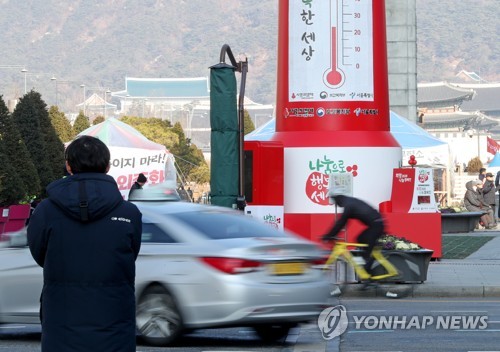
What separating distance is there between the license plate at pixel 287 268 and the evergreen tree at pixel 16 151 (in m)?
33.0

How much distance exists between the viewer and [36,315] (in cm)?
1362

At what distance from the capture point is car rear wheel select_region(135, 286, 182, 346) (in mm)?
12758

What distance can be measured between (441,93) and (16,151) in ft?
485

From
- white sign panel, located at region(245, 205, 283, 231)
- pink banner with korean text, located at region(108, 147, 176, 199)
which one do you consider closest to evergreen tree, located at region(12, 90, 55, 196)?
pink banner with korean text, located at region(108, 147, 176, 199)

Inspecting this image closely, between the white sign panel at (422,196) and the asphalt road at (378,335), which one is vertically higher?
the white sign panel at (422,196)

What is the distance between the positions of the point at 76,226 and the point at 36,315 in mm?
7261

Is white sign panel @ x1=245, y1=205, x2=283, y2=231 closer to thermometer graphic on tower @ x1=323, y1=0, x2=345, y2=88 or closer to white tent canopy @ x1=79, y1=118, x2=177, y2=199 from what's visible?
thermometer graphic on tower @ x1=323, y1=0, x2=345, y2=88

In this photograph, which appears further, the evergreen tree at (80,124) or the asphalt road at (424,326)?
the evergreen tree at (80,124)

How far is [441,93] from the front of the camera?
622 ft

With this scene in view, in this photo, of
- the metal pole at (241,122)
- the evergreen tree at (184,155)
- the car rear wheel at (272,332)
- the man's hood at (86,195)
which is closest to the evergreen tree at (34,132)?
the metal pole at (241,122)

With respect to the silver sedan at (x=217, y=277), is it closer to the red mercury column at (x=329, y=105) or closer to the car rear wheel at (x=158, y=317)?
the car rear wheel at (x=158, y=317)

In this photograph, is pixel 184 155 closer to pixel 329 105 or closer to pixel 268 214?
pixel 329 105

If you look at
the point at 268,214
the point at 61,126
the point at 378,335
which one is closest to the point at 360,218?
the point at 378,335

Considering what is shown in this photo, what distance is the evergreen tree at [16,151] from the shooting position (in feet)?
149
